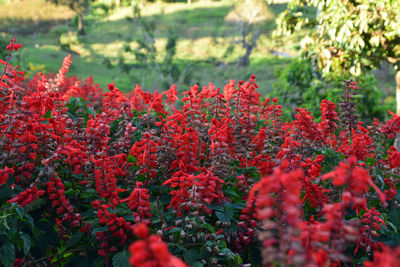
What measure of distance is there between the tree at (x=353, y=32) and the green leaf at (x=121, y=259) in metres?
4.38

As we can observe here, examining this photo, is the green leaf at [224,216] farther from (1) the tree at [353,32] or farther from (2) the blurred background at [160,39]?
(2) the blurred background at [160,39]

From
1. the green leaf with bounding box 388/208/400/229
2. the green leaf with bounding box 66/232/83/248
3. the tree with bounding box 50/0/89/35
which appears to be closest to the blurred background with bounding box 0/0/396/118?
the tree with bounding box 50/0/89/35

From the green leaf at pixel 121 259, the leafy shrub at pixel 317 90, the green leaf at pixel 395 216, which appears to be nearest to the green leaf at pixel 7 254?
the green leaf at pixel 121 259

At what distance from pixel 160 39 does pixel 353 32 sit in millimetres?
23609

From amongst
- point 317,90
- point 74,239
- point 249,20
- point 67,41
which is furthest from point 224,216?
point 249,20

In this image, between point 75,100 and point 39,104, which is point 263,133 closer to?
point 39,104

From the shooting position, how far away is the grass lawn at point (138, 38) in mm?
22636

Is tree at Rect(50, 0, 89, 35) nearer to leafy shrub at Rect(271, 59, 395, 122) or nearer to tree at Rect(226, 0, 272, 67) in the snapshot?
tree at Rect(226, 0, 272, 67)

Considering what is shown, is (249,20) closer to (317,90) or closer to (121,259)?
(317,90)

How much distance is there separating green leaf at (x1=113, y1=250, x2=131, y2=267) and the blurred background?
1381 cm

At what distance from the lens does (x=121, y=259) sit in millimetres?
1804

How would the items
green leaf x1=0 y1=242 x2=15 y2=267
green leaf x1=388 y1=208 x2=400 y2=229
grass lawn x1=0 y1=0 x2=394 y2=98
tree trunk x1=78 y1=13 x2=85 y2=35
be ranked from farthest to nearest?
tree trunk x1=78 y1=13 x2=85 y2=35
grass lawn x1=0 y1=0 x2=394 y2=98
green leaf x1=388 y1=208 x2=400 y2=229
green leaf x1=0 y1=242 x2=15 y2=267

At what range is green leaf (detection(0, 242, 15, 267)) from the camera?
65.1 inches

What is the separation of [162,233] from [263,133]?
51.1 inches
